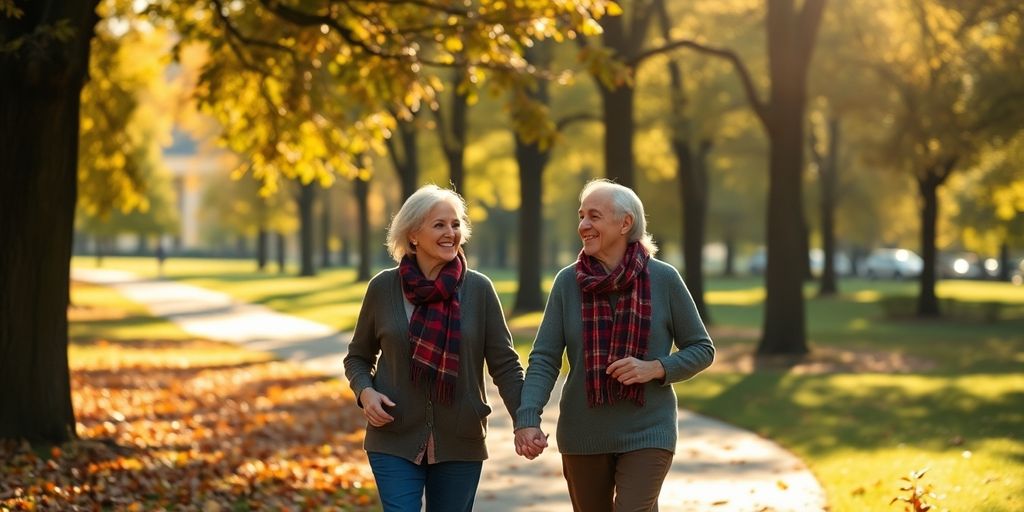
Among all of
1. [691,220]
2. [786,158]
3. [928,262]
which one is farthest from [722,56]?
[928,262]

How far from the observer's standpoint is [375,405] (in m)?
5.49

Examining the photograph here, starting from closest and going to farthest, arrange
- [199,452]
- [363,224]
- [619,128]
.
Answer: [199,452], [619,128], [363,224]

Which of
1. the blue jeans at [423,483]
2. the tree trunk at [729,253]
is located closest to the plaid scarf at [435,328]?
the blue jeans at [423,483]

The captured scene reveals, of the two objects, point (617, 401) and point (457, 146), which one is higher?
point (457, 146)

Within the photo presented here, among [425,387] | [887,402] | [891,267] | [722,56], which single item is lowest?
[887,402]

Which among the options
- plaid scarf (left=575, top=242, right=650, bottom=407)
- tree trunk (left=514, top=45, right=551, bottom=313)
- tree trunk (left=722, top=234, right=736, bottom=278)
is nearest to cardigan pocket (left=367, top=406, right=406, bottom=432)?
plaid scarf (left=575, top=242, right=650, bottom=407)

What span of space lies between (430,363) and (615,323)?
72 cm

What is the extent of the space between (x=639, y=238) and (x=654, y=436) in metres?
0.76

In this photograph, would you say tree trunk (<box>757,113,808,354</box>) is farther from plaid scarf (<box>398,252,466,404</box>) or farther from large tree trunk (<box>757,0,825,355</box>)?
plaid scarf (<box>398,252,466,404</box>)

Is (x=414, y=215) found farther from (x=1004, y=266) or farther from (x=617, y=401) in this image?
(x=1004, y=266)

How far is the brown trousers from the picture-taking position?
215 inches

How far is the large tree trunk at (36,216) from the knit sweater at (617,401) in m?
5.63

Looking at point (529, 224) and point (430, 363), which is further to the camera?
point (529, 224)

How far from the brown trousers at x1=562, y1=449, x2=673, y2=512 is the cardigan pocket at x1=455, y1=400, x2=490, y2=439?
36cm
